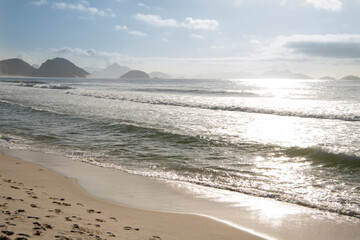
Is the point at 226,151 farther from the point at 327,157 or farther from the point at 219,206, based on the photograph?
the point at 219,206

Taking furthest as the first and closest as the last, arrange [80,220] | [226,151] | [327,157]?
[226,151] < [327,157] < [80,220]

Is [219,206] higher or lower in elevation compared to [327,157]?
lower

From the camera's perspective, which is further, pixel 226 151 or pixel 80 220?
pixel 226 151

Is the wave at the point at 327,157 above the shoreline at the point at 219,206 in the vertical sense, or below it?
above

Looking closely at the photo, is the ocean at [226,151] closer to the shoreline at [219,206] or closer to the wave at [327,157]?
the wave at [327,157]

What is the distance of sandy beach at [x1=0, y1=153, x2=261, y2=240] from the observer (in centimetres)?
387

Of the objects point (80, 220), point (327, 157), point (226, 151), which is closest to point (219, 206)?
point (80, 220)

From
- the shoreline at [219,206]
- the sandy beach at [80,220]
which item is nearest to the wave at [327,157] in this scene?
the shoreline at [219,206]

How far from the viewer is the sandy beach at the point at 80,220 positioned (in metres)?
3.87

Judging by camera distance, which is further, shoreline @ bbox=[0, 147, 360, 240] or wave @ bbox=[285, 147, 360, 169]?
wave @ bbox=[285, 147, 360, 169]

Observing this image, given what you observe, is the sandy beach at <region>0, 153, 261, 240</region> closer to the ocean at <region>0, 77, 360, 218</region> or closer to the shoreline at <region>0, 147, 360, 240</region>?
the shoreline at <region>0, 147, 360, 240</region>

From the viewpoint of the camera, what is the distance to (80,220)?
4.50m

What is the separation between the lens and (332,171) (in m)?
8.79

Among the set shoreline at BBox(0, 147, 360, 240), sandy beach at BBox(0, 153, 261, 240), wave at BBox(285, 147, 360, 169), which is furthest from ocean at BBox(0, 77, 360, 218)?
sandy beach at BBox(0, 153, 261, 240)
